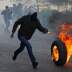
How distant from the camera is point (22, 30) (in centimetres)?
1073

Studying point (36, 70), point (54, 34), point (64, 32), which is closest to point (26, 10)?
point (54, 34)

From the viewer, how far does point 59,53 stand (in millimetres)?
10695

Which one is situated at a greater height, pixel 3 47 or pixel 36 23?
pixel 36 23

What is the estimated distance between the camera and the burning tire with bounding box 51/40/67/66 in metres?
10.6

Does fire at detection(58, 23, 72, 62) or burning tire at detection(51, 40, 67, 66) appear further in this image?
fire at detection(58, 23, 72, 62)

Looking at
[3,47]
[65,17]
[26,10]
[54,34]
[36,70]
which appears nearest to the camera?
[36,70]

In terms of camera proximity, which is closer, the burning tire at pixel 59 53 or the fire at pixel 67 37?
the burning tire at pixel 59 53

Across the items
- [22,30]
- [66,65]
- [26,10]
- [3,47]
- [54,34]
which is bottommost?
[26,10]

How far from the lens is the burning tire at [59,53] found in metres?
10.6

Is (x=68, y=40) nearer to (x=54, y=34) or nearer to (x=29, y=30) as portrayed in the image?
(x=29, y=30)

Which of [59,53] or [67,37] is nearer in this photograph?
[59,53]

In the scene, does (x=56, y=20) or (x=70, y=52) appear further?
(x=56, y=20)

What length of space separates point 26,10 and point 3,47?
15505 mm

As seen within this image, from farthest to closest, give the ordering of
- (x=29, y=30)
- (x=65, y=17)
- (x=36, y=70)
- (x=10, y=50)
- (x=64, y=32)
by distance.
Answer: (x=65, y=17) < (x=10, y=50) < (x=64, y=32) < (x=29, y=30) < (x=36, y=70)
